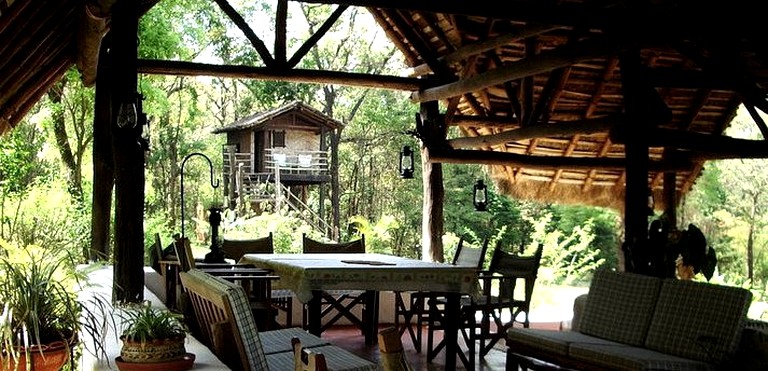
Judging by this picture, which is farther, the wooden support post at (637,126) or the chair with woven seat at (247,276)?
the wooden support post at (637,126)

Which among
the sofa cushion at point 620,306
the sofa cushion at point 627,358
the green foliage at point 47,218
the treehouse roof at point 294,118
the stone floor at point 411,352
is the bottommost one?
the stone floor at point 411,352

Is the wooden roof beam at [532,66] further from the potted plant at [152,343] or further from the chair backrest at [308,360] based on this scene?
the chair backrest at [308,360]

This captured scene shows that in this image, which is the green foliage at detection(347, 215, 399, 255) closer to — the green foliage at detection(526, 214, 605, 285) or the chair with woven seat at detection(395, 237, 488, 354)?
the green foliage at detection(526, 214, 605, 285)

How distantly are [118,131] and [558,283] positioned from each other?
1362 centimetres

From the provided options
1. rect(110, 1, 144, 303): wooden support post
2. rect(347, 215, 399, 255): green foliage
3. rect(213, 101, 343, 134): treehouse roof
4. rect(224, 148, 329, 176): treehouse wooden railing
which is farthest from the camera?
rect(224, 148, 329, 176): treehouse wooden railing

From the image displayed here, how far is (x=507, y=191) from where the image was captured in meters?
12.6

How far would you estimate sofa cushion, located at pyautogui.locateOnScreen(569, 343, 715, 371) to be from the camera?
4.59 metres

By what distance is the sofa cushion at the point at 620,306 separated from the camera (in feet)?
17.3

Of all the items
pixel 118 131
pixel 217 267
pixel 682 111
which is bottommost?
pixel 217 267

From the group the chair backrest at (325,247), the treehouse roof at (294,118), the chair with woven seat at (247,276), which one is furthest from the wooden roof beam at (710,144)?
the treehouse roof at (294,118)

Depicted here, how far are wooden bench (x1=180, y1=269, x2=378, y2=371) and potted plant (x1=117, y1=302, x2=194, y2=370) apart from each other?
203mm

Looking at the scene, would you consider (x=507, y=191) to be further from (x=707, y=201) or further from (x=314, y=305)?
(x=707, y=201)

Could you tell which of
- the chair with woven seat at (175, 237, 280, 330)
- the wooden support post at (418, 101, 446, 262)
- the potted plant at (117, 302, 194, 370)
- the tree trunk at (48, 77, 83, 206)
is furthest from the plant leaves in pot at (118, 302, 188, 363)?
the tree trunk at (48, 77, 83, 206)

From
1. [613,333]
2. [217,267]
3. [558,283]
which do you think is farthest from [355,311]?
[558,283]
